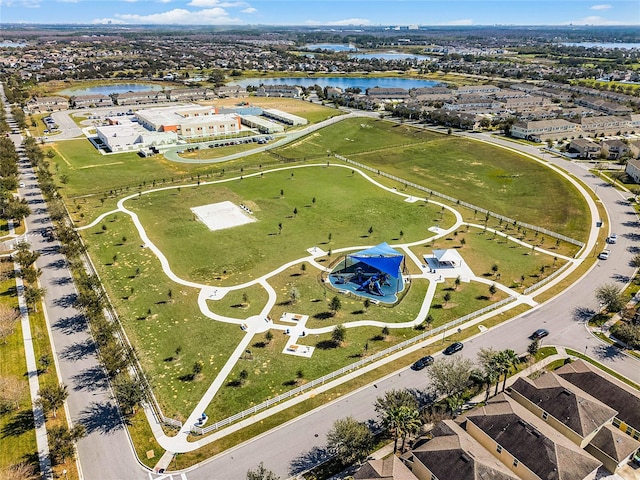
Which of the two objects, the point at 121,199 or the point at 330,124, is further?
the point at 330,124

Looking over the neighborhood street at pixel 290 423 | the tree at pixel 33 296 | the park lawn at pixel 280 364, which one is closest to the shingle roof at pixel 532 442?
the neighborhood street at pixel 290 423

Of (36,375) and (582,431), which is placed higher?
(582,431)

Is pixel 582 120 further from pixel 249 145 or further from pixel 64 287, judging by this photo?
pixel 64 287

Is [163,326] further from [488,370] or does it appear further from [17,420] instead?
[488,370]

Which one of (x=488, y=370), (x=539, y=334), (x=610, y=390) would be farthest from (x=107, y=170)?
(x=610, y=390)

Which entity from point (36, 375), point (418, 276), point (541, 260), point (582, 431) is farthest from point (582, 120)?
point (36, 375)
